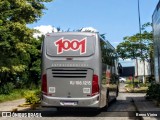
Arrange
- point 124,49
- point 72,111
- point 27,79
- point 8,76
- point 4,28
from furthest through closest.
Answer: point 124,49, point 27,79, point 8,76, point 4,28, point 72,111

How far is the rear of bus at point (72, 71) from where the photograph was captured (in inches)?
658

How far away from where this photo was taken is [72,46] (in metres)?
17.0

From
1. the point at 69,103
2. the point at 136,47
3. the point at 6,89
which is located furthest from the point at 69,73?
the point at 136,47

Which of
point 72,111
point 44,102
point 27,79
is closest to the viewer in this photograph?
point 44,102

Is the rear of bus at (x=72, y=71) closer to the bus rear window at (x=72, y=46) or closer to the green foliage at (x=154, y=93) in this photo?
the bus rear window at (x=72, y=46)

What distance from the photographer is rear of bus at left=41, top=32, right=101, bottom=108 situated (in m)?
16.7

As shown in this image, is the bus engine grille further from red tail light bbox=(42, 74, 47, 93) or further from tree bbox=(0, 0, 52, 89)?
tree bbox=(0, 0, 52, 89)

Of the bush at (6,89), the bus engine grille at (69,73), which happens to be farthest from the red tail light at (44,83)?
the bush at (6,89)

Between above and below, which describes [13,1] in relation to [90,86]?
above

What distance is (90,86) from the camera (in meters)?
16.7

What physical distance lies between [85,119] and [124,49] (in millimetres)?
43319

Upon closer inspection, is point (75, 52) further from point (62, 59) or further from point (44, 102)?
point (44, 102)

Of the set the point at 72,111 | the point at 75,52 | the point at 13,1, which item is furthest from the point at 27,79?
the point at 75,52

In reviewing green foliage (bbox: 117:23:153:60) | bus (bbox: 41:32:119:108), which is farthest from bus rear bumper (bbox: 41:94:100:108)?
green foliage (bbox: 117:23:153:60)
